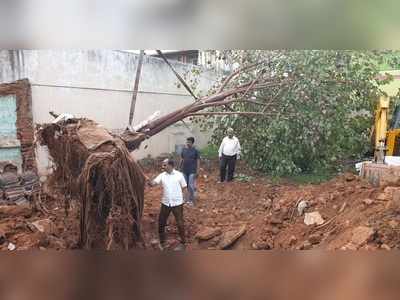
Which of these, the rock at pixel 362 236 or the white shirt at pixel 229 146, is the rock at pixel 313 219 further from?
the white shirt at pixel 229 146

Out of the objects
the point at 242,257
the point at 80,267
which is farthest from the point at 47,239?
the point at 242,257

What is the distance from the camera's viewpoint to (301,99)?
399cm

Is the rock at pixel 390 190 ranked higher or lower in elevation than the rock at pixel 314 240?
higher

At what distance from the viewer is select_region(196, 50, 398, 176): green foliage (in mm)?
3959

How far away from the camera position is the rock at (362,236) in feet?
12.3

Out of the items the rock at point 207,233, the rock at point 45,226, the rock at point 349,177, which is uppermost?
the rock at point 349,177

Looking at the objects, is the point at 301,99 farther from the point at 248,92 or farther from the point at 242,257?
the point at 242,257

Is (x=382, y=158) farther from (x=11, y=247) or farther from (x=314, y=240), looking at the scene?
(x=11, y=247)

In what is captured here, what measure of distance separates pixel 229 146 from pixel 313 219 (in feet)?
3.26

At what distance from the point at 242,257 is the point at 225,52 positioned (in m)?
1.79

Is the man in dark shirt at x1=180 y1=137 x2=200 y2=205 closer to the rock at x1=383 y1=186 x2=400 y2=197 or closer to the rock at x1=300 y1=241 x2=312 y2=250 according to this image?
the rock at x1=300 y1=241 x2=312 y2=250

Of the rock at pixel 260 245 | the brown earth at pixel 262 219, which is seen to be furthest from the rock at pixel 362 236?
the rock at pixel 260 245

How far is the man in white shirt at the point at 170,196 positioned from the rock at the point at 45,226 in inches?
36.9

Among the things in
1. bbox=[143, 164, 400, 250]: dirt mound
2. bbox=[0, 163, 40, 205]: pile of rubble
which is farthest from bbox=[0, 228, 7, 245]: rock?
bbox=[143, 164, 400, 250]: dirt mound
